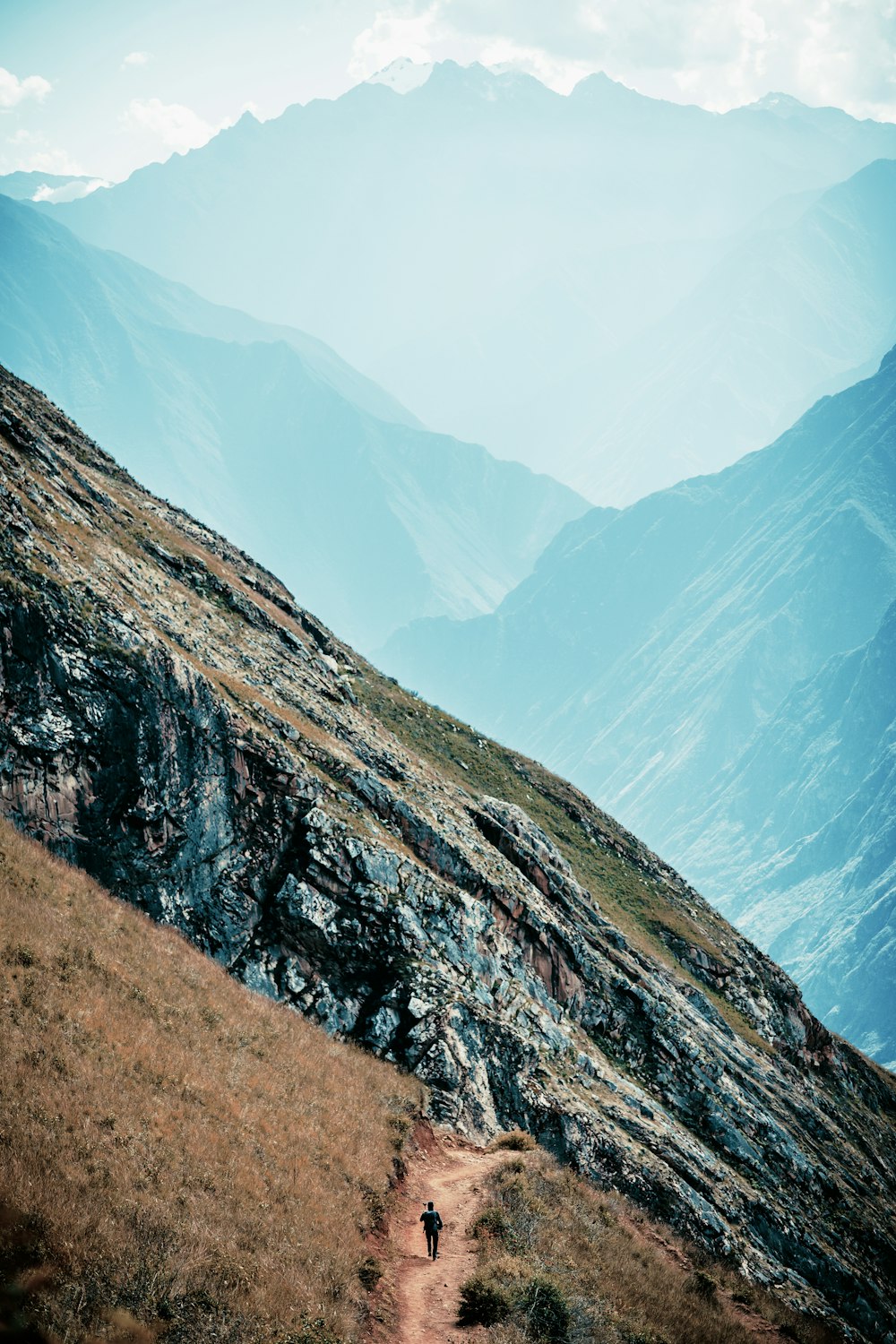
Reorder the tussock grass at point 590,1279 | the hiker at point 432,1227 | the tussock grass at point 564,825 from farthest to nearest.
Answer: the tussock grass at point 564,825, the hiker at point 432,1227, the tussock grass at point 590,1279

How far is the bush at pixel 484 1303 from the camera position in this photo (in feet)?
54.2

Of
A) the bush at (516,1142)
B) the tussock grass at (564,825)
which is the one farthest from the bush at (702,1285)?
the tussock grass at (564,825)

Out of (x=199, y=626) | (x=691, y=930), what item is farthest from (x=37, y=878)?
(x=691, y=930)

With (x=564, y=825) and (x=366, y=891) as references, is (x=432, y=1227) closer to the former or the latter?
(x=366, y=891)

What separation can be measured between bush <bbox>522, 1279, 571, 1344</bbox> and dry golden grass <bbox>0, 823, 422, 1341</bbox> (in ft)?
11.7

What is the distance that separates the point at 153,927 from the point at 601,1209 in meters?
16.1

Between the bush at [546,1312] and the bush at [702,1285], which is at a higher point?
the bush at [702,1285]

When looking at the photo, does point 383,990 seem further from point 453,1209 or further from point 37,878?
point 37,878

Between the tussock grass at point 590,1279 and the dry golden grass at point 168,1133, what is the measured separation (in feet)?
9.80

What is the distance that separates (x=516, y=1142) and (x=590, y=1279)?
6.85 metres

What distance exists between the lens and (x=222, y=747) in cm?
3262

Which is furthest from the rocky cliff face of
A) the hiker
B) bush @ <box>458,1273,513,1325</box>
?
bush @ <box>458,1273,513,1325</box>

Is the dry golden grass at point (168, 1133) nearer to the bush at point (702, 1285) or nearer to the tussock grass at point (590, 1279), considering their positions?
the tussock grass at point (590, 1279)

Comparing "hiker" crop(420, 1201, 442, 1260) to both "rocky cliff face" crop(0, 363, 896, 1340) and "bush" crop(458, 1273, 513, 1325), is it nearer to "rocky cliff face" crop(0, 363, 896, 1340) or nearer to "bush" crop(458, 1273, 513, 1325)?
"bush" crop(458, 1273, 513, 1325)
